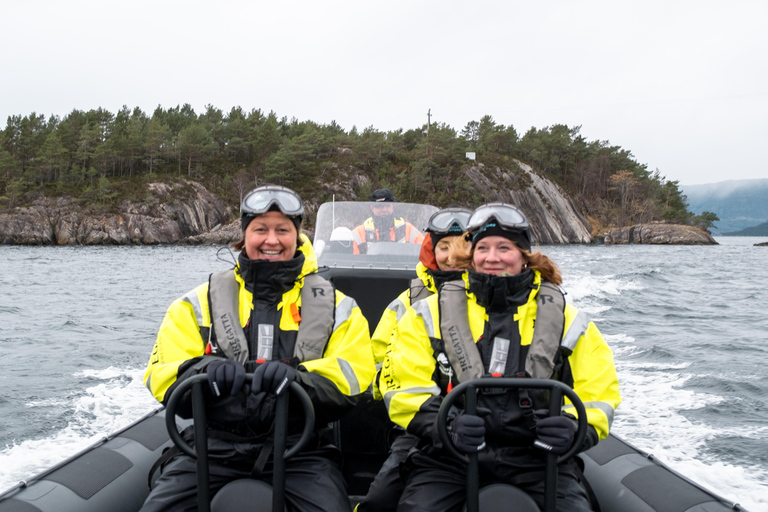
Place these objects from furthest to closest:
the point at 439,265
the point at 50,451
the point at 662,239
A: the point at 662,239
the point at 50,451
the point at 439,265

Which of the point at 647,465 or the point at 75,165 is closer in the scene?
the point at 647,465

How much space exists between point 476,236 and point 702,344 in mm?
8992

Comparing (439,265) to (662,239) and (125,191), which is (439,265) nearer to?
(125,191)

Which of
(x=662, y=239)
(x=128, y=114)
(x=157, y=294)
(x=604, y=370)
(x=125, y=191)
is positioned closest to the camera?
(x=604, y=370)

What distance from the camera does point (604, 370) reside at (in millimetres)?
2291

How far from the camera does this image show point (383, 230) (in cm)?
529

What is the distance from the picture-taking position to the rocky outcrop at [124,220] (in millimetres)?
53531

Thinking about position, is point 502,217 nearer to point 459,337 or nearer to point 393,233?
point 459,337

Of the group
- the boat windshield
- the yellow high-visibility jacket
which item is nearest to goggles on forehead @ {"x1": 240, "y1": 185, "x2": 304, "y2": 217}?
the yellow high-visibility jacket

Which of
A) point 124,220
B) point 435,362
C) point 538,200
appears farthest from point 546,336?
point 538,200

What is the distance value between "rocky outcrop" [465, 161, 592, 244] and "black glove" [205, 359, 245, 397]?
210 feet

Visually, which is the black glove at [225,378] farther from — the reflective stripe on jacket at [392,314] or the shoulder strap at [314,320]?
the reflective stripe on jacket at [392,314]

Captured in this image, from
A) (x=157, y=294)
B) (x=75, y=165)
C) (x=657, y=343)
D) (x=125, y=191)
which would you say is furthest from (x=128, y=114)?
(x=657, y=343)

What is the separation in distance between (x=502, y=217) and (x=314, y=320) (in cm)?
95
